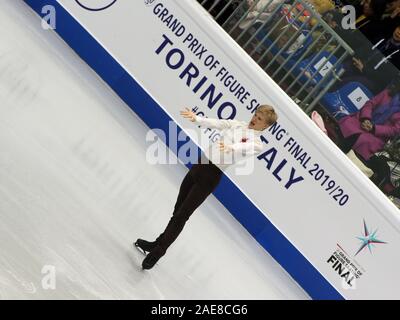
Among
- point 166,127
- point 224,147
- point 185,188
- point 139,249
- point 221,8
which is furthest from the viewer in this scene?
point 166,127

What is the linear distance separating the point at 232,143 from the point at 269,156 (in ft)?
4.45

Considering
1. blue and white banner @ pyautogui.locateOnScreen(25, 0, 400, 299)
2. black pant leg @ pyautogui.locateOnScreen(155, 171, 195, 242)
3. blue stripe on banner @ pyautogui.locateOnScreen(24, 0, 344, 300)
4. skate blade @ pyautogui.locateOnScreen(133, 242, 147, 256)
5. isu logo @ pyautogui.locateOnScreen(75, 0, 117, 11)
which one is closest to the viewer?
black pant leg @ pyautogui.locateOnScreen(155, 171, 195, 242)

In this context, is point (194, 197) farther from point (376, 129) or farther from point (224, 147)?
point (376, 129)

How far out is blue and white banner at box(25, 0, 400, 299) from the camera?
6031mm

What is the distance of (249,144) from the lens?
4.95 meters

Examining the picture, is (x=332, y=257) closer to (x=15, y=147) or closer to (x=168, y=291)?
(x=168, y=291)

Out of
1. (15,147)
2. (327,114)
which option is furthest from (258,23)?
(15,147)

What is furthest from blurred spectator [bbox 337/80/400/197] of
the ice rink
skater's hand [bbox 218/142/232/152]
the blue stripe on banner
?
skater's hand [bbox 218/142/232/152]

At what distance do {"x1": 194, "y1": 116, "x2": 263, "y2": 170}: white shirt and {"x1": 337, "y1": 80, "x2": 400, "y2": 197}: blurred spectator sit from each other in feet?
4.52

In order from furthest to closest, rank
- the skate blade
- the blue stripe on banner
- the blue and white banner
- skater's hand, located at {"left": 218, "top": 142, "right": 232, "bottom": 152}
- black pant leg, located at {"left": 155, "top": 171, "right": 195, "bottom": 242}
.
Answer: the blue stripe on banner → the blue and white banner → the skate blade → black pant leg, located at {"left": 155, "top": 171, "right": 195, "bottom": 242} → skater's hand, located at {"left": 218, "top": 142, "right": 232, "bottom": 152}

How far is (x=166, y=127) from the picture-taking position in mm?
6695

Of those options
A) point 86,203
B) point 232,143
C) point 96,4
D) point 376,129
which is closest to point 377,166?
point 376,129

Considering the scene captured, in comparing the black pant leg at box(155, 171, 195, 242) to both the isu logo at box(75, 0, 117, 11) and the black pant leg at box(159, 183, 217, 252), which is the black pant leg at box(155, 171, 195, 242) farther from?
the isu logo at box(75, 0, 117, 11)

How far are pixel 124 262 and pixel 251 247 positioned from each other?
1552 mm
